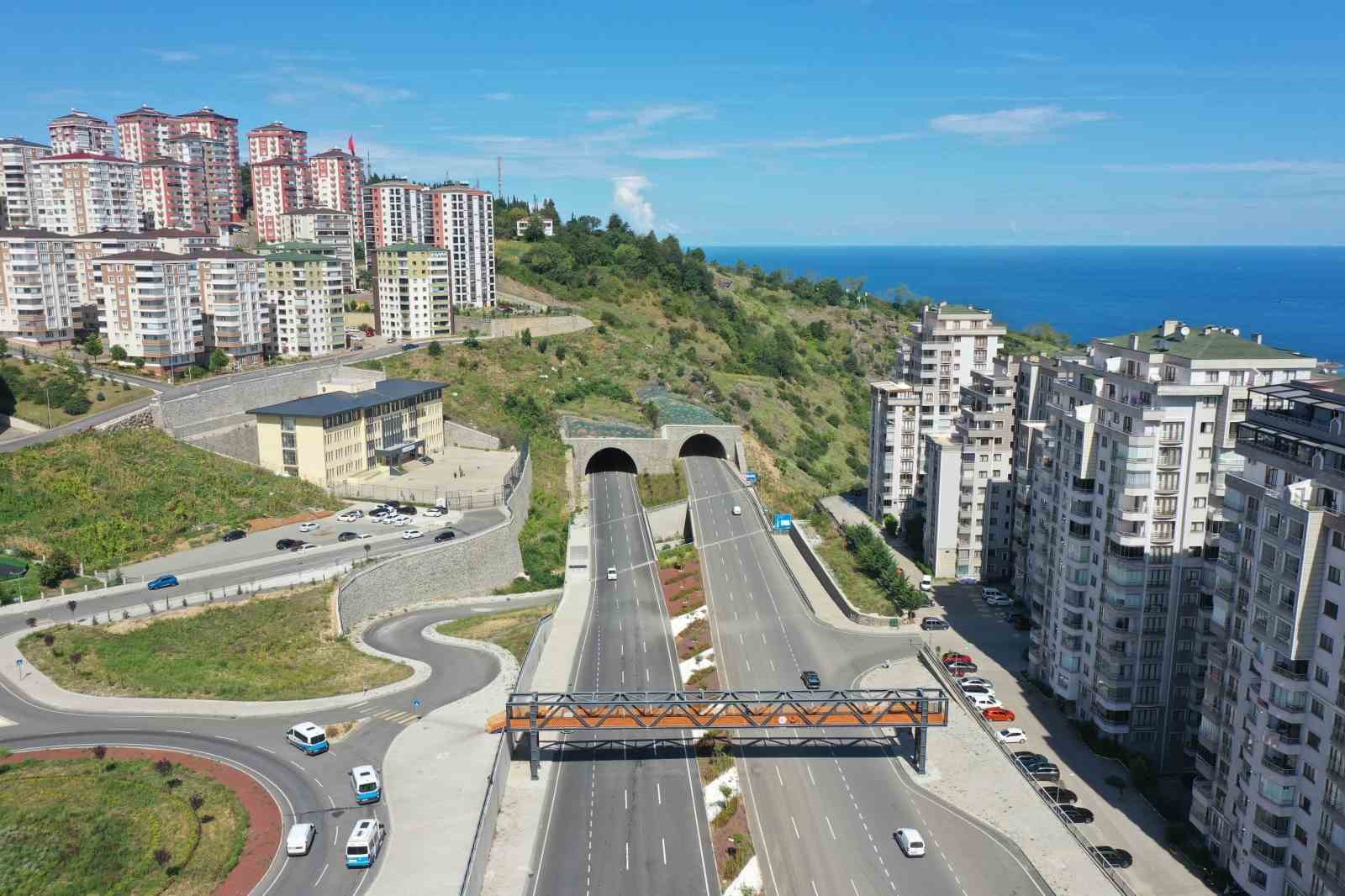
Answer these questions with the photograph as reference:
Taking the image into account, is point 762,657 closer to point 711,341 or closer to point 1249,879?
point 1249,879

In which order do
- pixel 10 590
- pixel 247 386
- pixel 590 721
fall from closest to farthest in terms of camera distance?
pixel 590 721
pixel 10 590
pixel 247 386

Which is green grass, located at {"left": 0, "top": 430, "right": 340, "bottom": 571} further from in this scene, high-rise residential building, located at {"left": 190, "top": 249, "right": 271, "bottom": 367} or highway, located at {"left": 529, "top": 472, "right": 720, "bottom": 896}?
highway, located at {"left": 529, "top": 472, "right": 720, "bottom": 896}

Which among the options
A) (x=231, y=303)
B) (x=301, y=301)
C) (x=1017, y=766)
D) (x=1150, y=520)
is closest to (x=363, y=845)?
(x=1017, y=766)

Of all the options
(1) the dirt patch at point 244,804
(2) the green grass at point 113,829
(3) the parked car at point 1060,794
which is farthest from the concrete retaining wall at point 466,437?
(3) the parked car at point 1060,794

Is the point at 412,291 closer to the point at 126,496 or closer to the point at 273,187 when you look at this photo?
the point at 126,496

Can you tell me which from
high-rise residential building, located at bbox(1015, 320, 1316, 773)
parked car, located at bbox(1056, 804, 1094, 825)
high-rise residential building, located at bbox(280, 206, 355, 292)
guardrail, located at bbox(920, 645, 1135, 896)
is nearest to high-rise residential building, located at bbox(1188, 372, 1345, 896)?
parked car, located at bbox(1056, 804, 1094, 825)

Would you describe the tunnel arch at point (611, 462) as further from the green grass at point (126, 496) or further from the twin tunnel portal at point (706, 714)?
the twin tunnel portal at point (706, 714)

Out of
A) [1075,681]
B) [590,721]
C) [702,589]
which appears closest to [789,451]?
[702,589]
